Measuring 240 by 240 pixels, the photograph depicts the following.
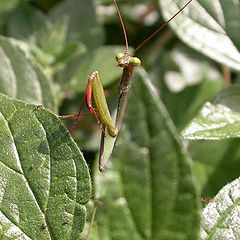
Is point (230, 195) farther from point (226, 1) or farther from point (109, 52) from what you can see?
point (109, 52)

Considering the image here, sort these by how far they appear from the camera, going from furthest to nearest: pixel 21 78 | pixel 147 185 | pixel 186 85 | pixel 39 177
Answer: pixel 186 85, pixel 21 78, pixel 39 177, pixel 147 185

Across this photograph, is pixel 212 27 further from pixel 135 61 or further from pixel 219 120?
pixel 219 120

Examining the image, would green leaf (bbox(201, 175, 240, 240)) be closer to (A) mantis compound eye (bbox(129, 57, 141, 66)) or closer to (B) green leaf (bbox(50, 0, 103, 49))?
(A) mantis compound eye (bbox(129, 57, 141, 66))

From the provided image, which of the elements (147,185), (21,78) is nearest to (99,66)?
(21,78)

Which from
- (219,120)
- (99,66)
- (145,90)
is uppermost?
(145,90)

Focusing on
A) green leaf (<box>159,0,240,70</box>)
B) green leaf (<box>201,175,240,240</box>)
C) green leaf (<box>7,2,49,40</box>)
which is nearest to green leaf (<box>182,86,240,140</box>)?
green leaf (<box>159,0,240,70</box>)
